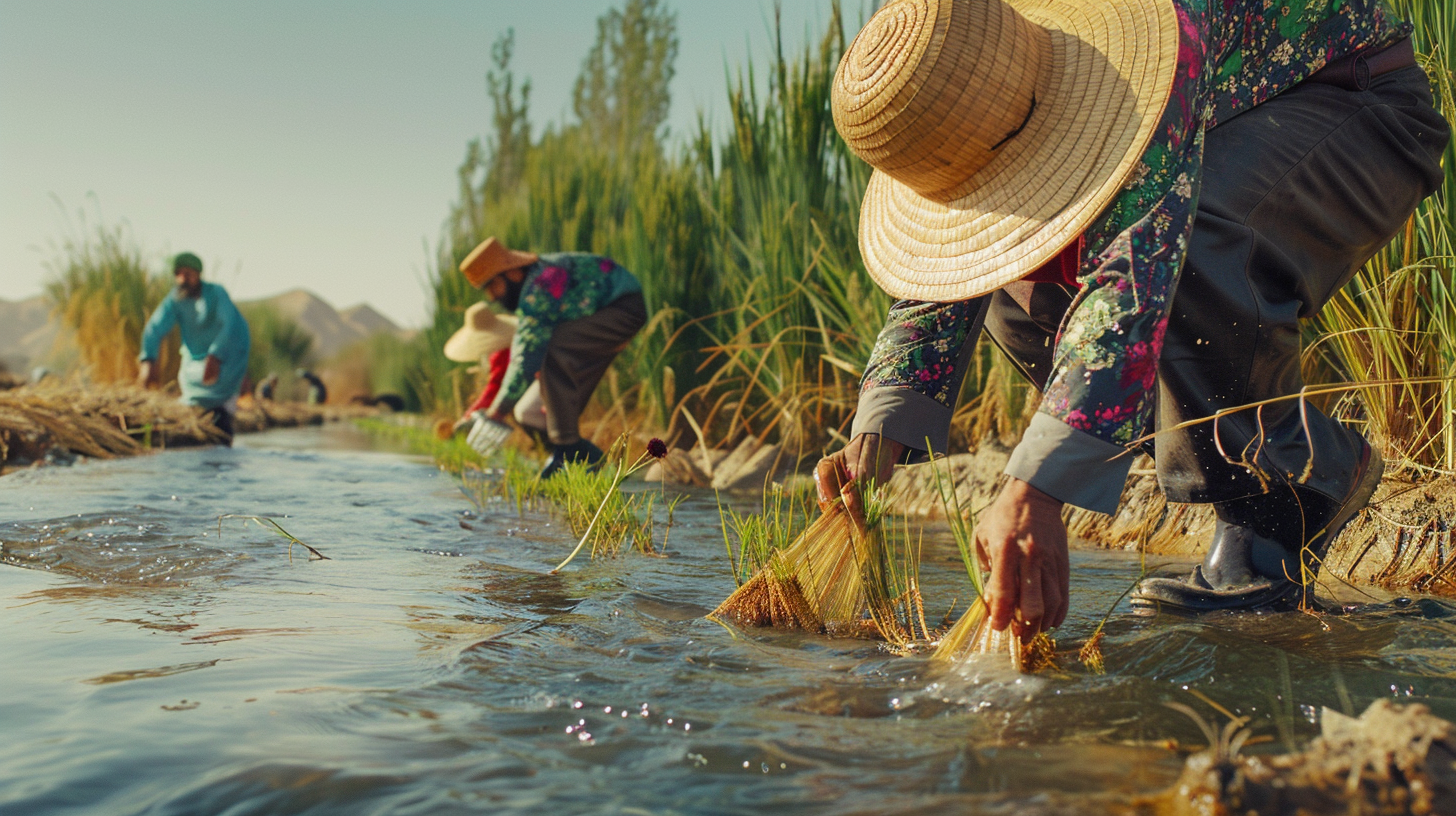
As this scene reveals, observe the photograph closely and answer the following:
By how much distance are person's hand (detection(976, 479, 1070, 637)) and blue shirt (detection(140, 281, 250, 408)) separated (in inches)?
300

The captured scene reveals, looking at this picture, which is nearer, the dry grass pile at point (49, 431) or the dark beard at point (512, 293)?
the dry grass pile at point (49, 431)

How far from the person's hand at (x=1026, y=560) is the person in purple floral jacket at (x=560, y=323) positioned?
170 inches

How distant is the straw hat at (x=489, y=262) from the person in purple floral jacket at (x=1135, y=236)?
12.9 ft

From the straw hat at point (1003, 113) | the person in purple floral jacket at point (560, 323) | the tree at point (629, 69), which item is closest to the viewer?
the straw hat at point (1003, 113)

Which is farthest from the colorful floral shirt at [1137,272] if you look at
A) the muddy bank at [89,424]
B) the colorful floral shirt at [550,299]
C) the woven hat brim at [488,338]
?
the muddy bank at [89,424]

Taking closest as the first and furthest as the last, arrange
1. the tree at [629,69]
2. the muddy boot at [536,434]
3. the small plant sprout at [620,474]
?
the small plant sprout at [620,474]
the muddy boot at [536,434]
the tree at [629,69]

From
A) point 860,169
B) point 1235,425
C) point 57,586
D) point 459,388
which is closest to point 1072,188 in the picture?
point 1235,425

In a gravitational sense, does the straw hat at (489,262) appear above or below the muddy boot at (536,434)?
above

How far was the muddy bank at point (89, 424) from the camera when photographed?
5547mm

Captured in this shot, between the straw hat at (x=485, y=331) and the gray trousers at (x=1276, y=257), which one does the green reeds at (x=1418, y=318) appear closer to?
the gray trousers at (x=1276, y=257)

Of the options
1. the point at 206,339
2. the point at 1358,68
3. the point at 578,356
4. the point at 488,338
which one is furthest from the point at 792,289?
the point at 206,339

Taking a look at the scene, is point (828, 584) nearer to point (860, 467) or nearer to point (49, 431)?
point (860, 467)

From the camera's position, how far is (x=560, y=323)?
5.80 m

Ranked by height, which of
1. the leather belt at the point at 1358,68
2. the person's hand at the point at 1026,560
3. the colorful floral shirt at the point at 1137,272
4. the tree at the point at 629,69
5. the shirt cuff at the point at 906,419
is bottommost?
the person's hand at the point at 1026,560
